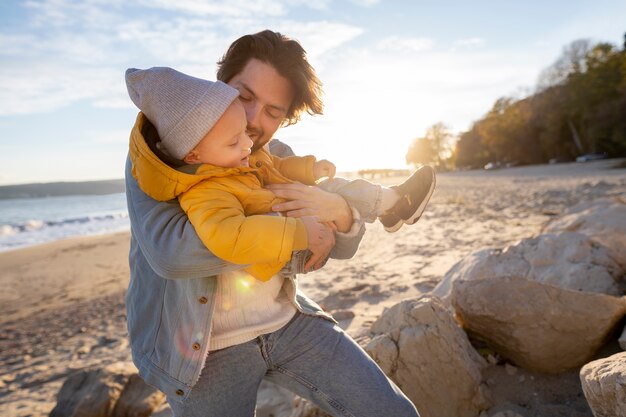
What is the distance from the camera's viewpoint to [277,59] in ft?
6.99

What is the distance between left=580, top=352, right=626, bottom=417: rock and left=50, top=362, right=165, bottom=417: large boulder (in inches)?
113

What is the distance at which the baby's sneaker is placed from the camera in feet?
7.79

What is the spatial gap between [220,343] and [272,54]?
144 centimetres

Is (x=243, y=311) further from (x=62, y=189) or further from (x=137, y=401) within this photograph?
(x=62, y=189)

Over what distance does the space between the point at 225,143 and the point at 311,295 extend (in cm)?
411

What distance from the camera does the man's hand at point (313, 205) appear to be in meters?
1.65

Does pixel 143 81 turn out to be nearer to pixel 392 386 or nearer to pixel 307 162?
pixel 307 162

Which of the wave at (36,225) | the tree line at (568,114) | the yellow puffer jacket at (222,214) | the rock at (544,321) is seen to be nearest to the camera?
the yellow puffer jacket at (222,214)

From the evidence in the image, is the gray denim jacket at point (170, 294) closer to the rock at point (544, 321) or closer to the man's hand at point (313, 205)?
the man's hand at point (313, 205)

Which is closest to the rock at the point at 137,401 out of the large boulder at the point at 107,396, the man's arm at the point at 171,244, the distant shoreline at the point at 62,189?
the large boulder at the point at 107,396

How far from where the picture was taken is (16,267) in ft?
36.7

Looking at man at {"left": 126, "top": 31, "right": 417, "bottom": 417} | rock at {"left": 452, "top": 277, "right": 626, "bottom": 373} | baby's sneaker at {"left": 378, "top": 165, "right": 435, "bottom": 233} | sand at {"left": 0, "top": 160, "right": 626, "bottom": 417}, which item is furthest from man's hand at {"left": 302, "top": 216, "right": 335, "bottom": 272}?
rock at {"left": 452, "top": 277, "right": 626, "bottom": 373}

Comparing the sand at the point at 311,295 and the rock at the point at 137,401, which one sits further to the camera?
the sand at the point at 311,295

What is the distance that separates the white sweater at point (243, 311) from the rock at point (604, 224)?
10.7ft
